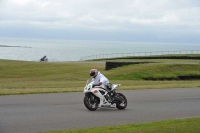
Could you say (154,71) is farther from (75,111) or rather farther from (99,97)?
(75,111)

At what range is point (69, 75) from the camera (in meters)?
35.0

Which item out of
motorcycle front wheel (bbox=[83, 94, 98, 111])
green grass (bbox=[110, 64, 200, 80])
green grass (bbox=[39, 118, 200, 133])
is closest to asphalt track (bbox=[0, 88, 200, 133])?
motorcycle front wheel (bbox=[83, 94, 98, 111])

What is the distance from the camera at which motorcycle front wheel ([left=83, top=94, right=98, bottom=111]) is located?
47.9ft

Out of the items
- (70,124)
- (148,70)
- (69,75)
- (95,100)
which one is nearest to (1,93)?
(95,100)

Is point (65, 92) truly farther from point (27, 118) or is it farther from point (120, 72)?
point (120, 72)

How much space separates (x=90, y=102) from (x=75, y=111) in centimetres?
61

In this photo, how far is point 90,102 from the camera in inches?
579

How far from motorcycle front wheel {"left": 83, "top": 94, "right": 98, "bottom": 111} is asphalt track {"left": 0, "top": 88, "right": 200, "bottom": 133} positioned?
6.5 inches

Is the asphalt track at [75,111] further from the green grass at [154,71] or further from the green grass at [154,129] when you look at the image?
the green grass at [154,71]

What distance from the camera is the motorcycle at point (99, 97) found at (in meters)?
14.5

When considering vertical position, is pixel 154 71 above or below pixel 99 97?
above

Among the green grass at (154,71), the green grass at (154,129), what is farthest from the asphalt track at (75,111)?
the green grass at (154,71)

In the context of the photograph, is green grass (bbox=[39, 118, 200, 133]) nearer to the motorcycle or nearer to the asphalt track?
the asphalt track

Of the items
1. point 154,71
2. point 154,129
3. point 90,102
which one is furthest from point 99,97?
point 154,71
